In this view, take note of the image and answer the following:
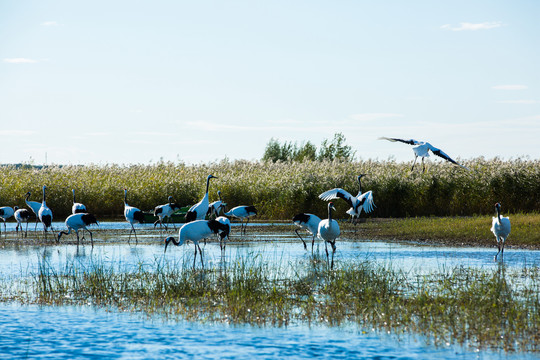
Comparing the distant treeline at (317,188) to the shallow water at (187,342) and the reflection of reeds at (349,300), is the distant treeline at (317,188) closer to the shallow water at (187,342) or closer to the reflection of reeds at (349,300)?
the reflection of reeds at (349,300)

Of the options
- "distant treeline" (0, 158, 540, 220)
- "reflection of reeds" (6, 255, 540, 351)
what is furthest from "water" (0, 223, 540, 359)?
"distant treeline" (0, 158, 540, 220)

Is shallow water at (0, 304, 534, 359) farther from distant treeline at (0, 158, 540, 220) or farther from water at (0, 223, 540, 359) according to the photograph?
distant treeline at (0, 158, 540, 220)

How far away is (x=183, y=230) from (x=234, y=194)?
1799 centimetres

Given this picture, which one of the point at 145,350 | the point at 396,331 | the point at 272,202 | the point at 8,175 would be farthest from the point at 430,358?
the point at 8,175

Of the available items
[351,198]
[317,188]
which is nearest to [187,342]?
[351,198]

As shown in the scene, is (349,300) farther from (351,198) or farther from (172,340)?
(351,198)

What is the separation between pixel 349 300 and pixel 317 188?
21560 millimetres

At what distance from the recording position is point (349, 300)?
10.2 metres

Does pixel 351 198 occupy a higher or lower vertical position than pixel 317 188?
lower

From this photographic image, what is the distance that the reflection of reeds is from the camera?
27.7 feet

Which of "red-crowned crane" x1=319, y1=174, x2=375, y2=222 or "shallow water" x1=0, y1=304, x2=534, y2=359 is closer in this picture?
"shallow water" x1=0, y1=304, x2=534, y2=359

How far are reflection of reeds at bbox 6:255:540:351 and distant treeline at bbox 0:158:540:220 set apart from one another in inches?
755

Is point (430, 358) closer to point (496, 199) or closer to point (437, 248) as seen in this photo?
point (437, 248)

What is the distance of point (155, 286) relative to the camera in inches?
444
